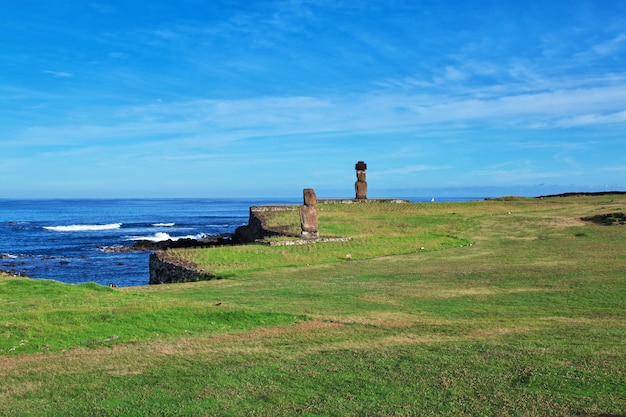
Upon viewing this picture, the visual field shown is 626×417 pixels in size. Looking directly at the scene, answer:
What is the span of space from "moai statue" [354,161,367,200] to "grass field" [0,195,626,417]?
31402 mm

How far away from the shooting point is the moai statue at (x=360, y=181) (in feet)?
179

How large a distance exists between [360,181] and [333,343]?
45415mm

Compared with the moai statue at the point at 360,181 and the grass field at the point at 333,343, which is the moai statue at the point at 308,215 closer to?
the grass field at the point at 333,343

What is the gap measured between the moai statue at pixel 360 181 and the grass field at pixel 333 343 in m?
31.4

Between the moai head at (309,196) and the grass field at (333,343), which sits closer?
the grass field at (333,343)

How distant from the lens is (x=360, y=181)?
56.2m

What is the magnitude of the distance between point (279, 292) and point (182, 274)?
351 inches

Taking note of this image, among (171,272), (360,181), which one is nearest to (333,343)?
(171,272)

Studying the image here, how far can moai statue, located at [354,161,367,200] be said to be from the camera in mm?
54656

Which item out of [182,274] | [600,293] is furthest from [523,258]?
[182,274]

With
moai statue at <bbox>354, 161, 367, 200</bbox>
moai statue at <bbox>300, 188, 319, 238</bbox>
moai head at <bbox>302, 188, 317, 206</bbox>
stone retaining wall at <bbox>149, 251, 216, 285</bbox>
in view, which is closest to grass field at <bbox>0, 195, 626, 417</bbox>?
stone retaining wall at <bbox>149, 251, 216, 285</bbox>

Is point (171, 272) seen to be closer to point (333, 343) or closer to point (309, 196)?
point (309, 196)

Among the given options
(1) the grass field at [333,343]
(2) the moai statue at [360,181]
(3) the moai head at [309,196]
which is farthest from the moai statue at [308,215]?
(2) the moai statue at [360,181]

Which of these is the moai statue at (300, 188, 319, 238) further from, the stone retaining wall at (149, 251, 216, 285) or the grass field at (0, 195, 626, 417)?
the grass field at (0, 195, 626, 417)
